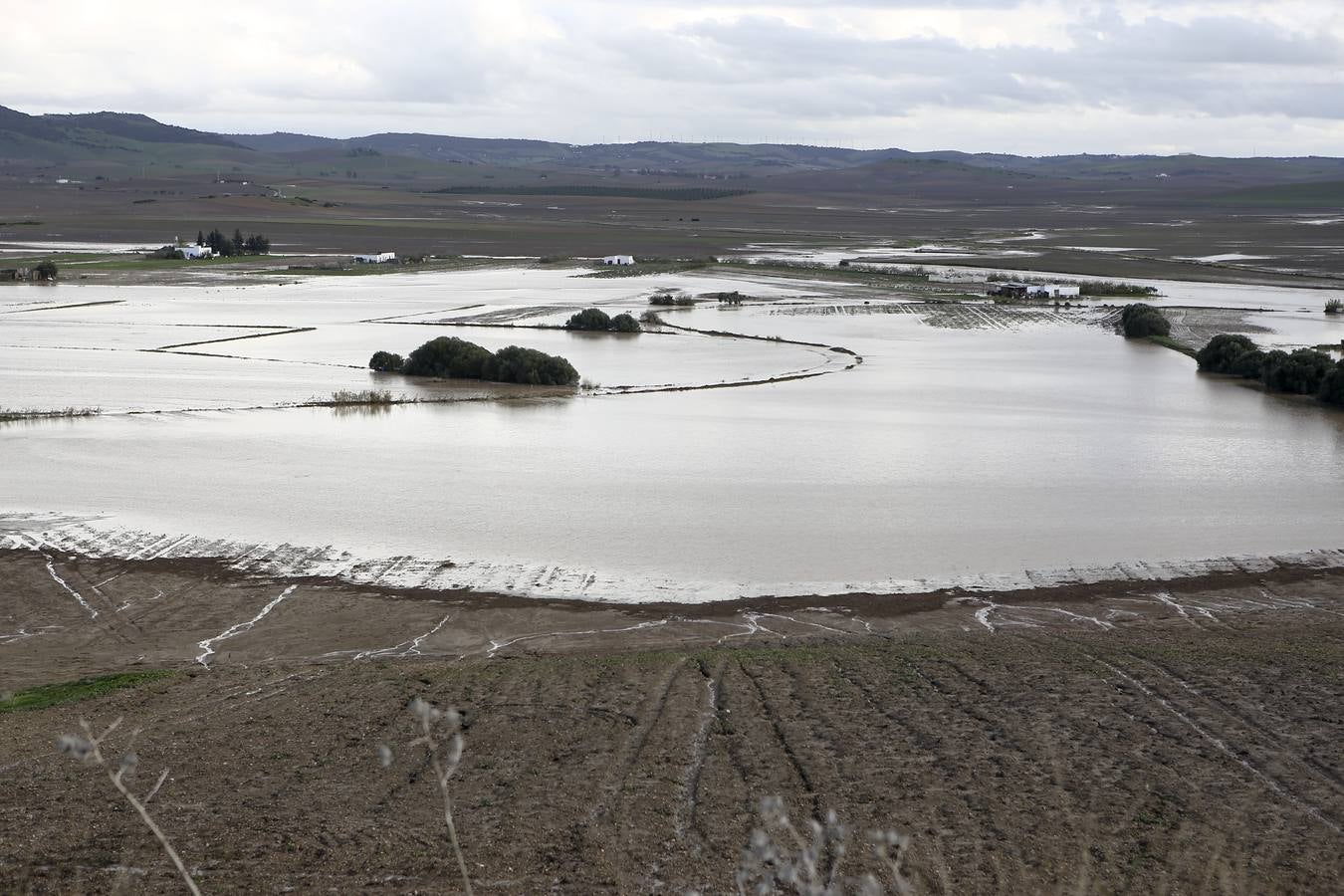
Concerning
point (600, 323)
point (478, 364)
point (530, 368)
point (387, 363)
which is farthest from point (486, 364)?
point (600, 323)

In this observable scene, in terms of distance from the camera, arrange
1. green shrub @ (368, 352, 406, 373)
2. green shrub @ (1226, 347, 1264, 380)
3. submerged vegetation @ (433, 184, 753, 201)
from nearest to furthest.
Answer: green shrub @ (1226, 347, 1264, 380) < green shrub @ (368, 352, 406, 373) < submerged vegetation @ (433, 184, 753, 201)

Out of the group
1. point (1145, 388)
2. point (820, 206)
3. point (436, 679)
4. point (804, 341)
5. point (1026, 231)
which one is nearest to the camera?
point (436, 679)

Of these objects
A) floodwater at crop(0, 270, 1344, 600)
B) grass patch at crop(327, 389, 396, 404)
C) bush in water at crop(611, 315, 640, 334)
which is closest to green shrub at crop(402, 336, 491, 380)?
floodwater at crop(0, 270, 1344, 600)

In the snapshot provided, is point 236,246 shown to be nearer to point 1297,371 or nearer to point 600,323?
point 600,323

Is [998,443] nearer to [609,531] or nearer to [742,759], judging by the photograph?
[609,531]

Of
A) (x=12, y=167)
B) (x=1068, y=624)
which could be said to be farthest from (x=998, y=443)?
(x=12, y=167)

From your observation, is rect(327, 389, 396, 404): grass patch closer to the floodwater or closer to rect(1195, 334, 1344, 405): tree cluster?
the floodwater
